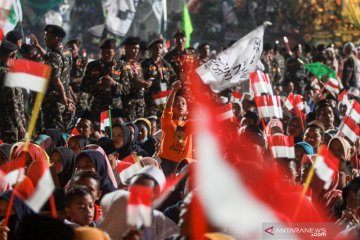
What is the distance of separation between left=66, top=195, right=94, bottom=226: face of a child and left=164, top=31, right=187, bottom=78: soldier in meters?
7.54

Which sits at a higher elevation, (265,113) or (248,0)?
(248,0)

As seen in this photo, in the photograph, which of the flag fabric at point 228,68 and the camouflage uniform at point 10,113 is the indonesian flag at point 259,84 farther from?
the camouflage uniform at point 10,113

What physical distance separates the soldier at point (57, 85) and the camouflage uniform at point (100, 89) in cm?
24

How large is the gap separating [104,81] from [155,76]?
171 centimetres

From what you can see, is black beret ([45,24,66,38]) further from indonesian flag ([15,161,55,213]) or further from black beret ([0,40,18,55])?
indonesian flag ([15,161,55,213])

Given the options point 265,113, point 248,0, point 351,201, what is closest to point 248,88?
point 265,113

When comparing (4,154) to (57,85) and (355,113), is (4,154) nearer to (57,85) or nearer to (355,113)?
(57,85)

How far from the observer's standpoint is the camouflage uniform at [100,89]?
36.4 feet

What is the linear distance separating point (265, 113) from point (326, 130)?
4.20 ft

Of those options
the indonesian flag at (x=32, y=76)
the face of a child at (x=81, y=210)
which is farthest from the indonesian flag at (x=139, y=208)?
the indonesian flag at (x=32, y=76)

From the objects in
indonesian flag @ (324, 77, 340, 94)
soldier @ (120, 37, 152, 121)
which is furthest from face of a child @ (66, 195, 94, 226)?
indonesian flag @ (324, 77, 340, 94)

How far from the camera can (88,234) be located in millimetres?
5051

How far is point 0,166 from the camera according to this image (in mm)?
7660

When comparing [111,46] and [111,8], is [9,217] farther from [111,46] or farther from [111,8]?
[111,8]
